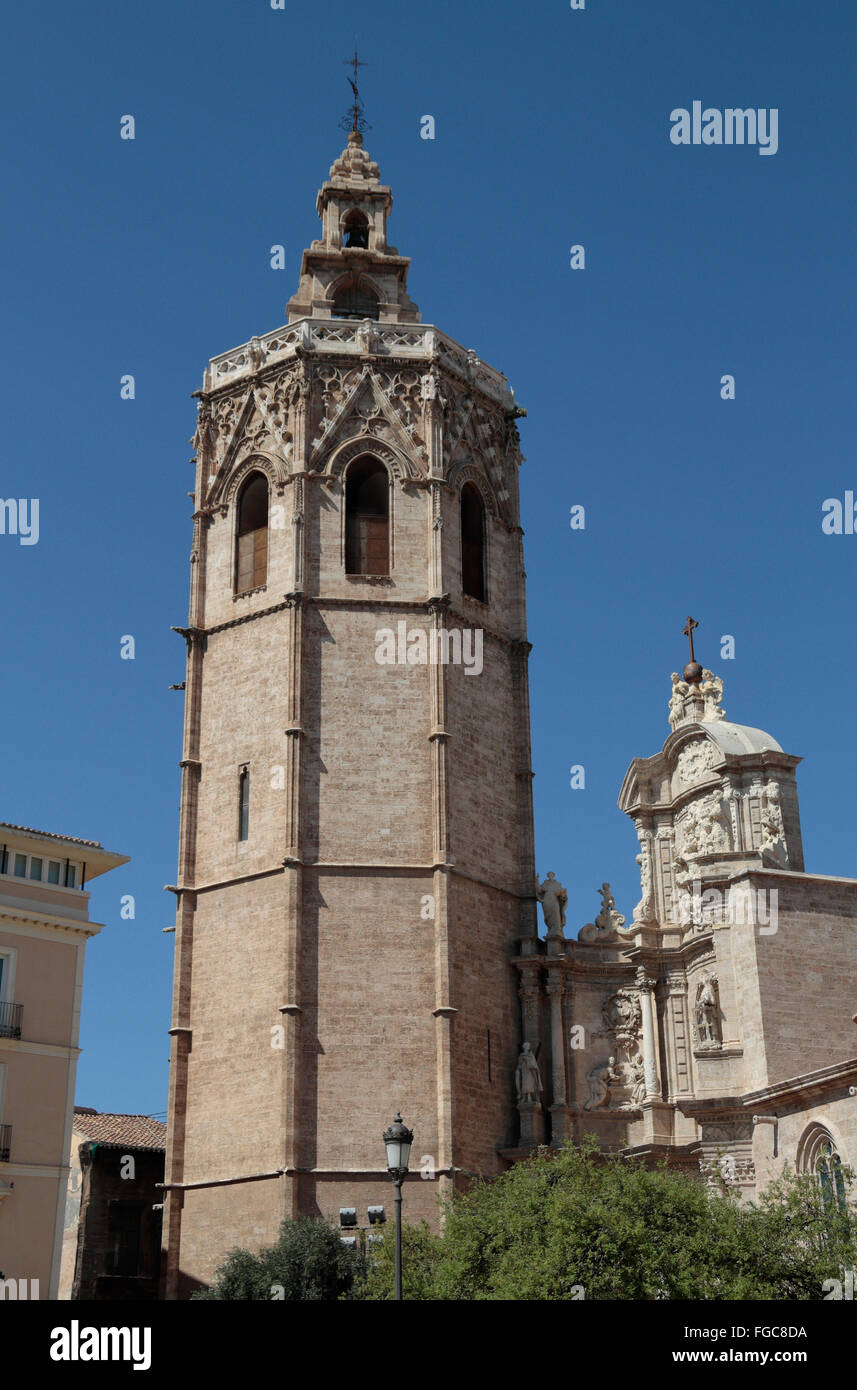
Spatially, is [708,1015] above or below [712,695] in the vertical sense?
below

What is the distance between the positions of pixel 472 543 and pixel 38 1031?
50.6 feet

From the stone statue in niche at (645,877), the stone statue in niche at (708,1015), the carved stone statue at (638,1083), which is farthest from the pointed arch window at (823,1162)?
the stone statue in niche at (645,877)

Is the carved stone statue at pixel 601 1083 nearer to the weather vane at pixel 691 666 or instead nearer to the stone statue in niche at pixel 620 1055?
the stone statue in niche at pixel 620 1055

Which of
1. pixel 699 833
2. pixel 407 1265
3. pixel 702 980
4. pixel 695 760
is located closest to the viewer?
pixel 407 1265

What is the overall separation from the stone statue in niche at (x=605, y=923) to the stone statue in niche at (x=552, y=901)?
967mm

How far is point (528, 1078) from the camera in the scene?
1273 inches

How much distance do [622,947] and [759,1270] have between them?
14.2m

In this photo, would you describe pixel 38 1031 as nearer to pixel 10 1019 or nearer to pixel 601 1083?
pixel 10 1019

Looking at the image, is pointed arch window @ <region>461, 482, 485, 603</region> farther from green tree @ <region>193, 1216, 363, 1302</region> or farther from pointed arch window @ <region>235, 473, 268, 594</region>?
green tree @ <region>193, 1216, 363, 1302</region>

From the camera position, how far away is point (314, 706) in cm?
3306

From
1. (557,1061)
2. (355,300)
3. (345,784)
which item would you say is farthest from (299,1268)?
(355,300)

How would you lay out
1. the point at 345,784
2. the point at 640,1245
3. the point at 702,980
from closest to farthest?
the point at 640,1245
the point at 345,784
the point at 702,980

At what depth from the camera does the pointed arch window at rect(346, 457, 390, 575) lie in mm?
34656
